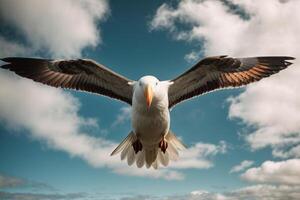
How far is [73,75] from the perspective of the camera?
9000mm

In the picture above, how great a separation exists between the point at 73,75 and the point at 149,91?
124 inches

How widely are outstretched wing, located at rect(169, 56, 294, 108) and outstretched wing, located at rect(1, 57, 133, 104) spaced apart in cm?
120

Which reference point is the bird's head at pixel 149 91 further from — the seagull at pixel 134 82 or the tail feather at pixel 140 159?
the tail feather at pixel 140 159

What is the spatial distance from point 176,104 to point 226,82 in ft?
4.23

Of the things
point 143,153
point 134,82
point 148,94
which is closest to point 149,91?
point 148,94

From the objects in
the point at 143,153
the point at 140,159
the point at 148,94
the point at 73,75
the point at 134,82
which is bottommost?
the point at 140,159

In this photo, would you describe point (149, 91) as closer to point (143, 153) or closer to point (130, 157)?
point (143, 153)

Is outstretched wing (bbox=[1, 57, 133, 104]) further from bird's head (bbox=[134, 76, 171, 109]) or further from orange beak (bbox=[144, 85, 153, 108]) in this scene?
orange beak (bbox=[144, 85, 153, 108])

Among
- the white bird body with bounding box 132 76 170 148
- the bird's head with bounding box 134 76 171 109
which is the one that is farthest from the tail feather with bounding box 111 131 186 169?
the bird's head with bounding box 134 76 171 109

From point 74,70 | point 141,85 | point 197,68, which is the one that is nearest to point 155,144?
point 141,85

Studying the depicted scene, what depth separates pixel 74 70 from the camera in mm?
8930

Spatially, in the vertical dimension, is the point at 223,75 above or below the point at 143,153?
above

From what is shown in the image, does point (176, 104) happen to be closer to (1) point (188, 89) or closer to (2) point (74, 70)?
(1) point (188, 89)

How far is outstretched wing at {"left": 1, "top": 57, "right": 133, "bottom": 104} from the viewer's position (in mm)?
8680
